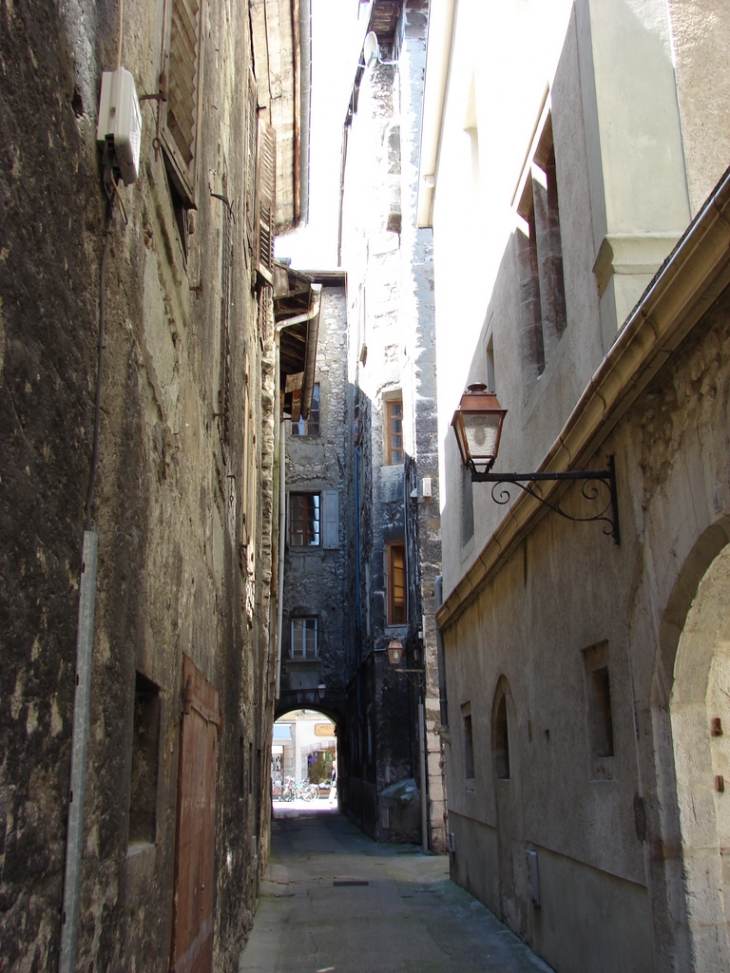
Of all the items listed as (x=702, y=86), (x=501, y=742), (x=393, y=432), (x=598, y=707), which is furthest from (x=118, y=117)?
(x=393, y=432)

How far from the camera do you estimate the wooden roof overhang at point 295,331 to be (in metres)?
14.0

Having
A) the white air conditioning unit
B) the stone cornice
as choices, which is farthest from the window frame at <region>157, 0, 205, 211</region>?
the stone cornice

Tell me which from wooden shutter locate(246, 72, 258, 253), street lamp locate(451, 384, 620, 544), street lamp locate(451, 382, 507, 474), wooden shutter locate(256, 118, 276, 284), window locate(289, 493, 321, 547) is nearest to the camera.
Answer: street lamp locate(451, 384, 620, 544)

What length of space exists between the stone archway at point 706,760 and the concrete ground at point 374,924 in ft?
9.09

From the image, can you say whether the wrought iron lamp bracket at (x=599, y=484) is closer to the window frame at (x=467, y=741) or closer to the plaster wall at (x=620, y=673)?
the plaster wall at (x=620, y=673)

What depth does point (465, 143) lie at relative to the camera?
11648mm

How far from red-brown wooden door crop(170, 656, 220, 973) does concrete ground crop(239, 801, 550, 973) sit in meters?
2.51

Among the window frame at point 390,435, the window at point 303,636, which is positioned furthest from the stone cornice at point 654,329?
the window at point 303,636

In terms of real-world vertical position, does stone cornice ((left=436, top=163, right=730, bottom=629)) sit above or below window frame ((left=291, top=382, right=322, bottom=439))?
below

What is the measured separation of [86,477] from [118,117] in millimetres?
955

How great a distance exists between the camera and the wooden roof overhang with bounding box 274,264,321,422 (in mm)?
14023

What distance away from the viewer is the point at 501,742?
9.55 metres

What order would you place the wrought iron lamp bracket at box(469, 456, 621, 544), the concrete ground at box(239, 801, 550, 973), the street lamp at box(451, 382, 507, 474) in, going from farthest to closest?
the concrete ground at box(239, 801, 550, 973), the street lamp at box(451, 382, 507, 474), the wrought iron lamp bracket at box(469, 456, 621, 544)

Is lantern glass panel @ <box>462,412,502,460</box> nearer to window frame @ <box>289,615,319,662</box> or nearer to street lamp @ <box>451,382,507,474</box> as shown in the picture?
street lamp @ <box>451,382,507,474</box>
